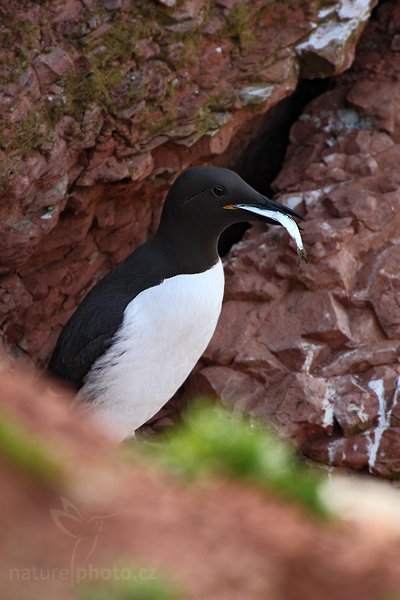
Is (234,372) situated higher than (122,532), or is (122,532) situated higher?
(122,532)

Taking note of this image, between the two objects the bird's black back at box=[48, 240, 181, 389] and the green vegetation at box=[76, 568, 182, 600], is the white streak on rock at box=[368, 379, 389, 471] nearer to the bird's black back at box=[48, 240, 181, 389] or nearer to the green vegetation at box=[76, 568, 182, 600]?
the bird's black back at box=[48, 240, 181, 389]

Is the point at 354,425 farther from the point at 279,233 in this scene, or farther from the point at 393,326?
the point at 279,233

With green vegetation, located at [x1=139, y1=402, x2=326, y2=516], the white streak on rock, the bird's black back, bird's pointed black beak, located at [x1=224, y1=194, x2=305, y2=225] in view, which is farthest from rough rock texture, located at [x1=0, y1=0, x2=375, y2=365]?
green vegetation, located at [x1=139, y1=402, x2=326, y2=516]

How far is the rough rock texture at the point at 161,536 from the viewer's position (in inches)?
83.8

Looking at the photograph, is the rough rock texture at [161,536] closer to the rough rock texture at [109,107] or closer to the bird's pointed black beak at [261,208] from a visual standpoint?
the bird's pointed black beak at [261,208]

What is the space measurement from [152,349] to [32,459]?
2.74 metres

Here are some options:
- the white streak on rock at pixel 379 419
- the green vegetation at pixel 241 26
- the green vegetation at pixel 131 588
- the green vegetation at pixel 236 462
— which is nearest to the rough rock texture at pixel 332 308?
the white streak on rock at pixel 379 419

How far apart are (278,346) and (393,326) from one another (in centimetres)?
73

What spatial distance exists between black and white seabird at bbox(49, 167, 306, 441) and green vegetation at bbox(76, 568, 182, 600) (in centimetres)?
294

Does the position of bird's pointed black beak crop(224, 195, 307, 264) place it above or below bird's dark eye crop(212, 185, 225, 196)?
below

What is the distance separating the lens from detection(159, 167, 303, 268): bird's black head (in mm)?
5223

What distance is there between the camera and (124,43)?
19.5 feet

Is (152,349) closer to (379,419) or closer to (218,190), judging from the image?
(218,190)

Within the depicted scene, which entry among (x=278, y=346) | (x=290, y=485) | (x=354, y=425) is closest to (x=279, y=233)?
(x=278, y=346)
